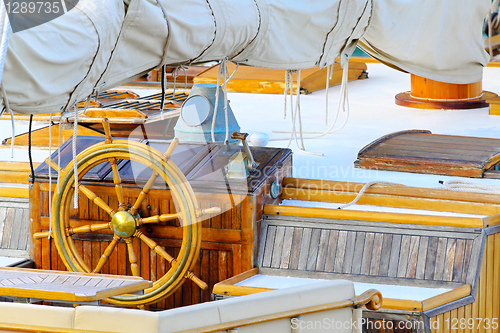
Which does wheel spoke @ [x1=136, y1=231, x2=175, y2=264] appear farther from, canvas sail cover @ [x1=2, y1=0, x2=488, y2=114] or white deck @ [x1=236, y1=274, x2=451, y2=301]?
canvas sail cover @ [x1=2, y1=0, x2=488, y2=114]

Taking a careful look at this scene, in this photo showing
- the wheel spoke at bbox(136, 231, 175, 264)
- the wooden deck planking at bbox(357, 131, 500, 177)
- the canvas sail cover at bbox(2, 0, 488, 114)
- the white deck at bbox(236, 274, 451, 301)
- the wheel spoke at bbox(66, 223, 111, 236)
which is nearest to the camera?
the canvas sail cover at bbox(2, 0, 488, 114)

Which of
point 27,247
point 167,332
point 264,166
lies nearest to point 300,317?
point 167,332

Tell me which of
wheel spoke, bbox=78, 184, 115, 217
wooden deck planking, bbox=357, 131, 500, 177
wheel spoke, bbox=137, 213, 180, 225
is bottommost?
wheel spoke, bbox=137, 213, 180, 225

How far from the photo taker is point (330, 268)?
A: 289 cm

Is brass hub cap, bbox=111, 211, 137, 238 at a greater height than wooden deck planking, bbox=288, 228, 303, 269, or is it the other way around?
brass hub cap, bbox=111, 211, 137, 238

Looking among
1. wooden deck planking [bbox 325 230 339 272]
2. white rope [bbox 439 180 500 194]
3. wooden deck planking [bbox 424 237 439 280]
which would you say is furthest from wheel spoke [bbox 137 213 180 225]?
white rope [bbox 439 180 500 194]

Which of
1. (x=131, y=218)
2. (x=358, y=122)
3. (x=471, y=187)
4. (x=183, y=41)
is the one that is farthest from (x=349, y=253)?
(x=358, y=122)

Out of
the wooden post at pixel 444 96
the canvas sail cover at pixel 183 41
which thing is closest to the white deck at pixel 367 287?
the canvas sail cover at pixel 183 41

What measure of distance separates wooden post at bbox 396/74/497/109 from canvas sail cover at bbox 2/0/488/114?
1.78 m

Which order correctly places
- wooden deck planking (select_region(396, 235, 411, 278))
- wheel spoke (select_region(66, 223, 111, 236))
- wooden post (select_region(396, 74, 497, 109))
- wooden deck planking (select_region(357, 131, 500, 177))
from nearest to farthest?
wooden deck planking (select_region(396, 235, 411, 278)) < wheel spoke (select_region(66, 223, 111, 236)) < wooden deck planking (select_region(357, 131, 500, 177)) < wooden post (select_region(396, 74, 497, 109))

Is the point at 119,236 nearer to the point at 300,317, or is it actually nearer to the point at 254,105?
the point at 300,317

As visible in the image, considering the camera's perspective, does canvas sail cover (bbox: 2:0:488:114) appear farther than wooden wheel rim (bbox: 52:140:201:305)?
No

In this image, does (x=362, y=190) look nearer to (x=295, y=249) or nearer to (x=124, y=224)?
(x=295, y=249)

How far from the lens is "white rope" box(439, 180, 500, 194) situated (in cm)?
309
